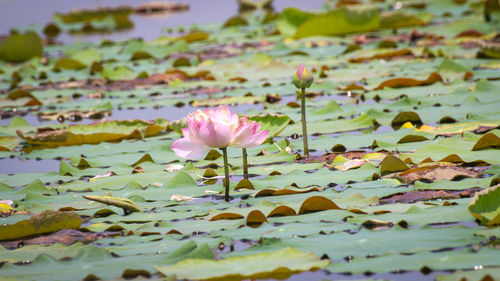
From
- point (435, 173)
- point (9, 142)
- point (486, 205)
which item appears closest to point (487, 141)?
point (435, 173)

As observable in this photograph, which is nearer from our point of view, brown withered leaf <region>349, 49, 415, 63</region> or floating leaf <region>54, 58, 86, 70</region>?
brown withered leaf <region>349, 49, 415, 63</region>

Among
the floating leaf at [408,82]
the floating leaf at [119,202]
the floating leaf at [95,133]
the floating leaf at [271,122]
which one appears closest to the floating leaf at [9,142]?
the floating leaf at [95,133]

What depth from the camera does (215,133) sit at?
1.91m

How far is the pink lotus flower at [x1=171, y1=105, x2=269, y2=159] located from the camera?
75.0 inches

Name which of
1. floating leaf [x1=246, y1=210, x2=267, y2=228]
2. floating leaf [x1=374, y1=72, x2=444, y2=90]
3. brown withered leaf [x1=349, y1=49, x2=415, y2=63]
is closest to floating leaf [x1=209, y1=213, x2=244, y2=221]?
floating leaf [x1=246, y1=210, x2=267, y2=228]

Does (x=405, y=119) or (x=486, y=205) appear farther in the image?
(x=405, y=119)

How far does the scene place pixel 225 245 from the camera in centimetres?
161

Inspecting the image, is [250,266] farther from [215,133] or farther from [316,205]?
[215,133]

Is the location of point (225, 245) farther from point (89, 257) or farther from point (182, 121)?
point (182, 121)

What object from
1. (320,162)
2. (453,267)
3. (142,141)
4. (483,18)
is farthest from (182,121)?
(483,18)

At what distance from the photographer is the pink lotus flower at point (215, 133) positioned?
190 centimetres

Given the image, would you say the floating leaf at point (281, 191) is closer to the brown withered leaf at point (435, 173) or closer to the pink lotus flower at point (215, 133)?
the pink lotus flower at point (215, 133)

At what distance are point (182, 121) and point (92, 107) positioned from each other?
1.42 metres

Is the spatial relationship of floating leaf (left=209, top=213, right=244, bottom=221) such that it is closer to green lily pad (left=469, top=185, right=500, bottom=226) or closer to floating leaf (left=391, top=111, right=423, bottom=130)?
green lily pad (left=469, top=185, right=500, bottom=226)
